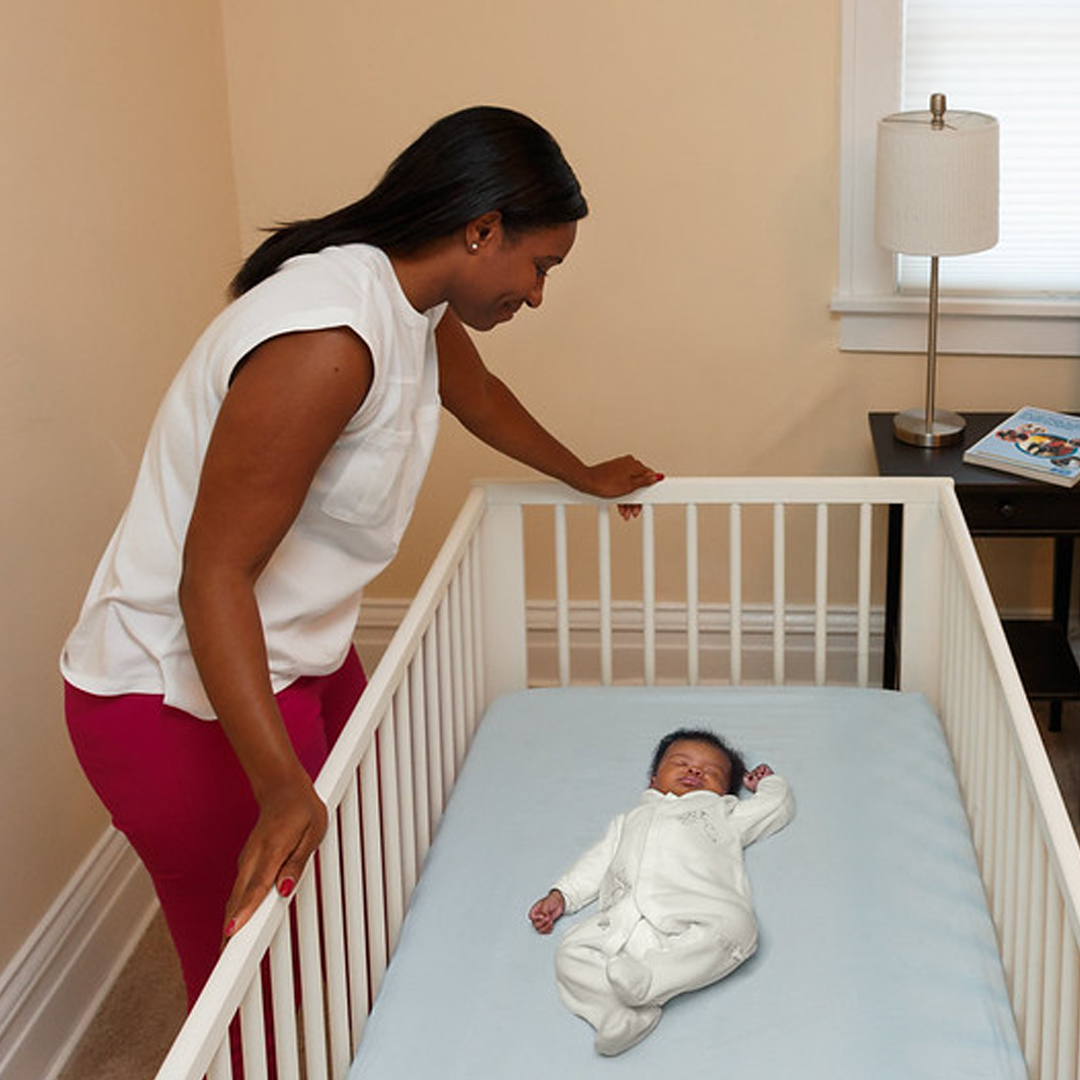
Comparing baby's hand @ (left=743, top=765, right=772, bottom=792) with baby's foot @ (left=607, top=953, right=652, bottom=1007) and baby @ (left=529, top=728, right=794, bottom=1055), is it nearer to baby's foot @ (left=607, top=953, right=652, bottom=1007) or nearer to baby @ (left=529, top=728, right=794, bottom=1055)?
baby @ (left=529, top=728, right=794, bottom=1055)

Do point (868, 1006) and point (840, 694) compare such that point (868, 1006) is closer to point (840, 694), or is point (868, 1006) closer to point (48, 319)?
point (840, 694)

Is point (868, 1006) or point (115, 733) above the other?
point (115, 733)

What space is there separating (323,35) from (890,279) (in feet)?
3.53

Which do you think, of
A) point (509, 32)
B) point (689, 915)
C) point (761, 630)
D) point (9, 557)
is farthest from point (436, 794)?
point (509, 32)

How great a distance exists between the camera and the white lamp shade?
259cm

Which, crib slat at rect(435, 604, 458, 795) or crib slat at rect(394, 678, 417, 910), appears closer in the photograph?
crib slat at rect(394, 678, 417, 910)

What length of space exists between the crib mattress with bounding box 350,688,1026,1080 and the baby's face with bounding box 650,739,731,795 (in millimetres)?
62

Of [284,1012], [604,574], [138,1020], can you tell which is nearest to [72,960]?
[138,1020]

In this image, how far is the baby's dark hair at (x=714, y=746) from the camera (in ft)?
6.93

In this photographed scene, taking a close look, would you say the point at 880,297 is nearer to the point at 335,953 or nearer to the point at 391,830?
the point at 391,830

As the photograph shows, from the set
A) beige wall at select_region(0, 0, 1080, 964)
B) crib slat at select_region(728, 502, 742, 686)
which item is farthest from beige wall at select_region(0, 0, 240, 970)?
crib slat at select_region(728, 502, 742, 686)

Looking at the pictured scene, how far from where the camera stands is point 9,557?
227cm

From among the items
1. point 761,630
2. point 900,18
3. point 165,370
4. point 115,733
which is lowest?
point 761,630

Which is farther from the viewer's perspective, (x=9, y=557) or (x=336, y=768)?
(x=9, y=557)
